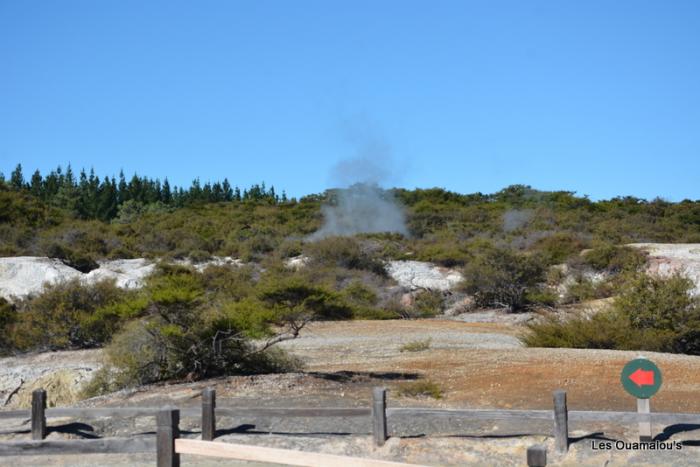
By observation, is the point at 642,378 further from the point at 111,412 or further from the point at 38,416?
the point at 38,416

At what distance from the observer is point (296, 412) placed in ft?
38.7

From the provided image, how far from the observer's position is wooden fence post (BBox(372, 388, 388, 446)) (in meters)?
11.3

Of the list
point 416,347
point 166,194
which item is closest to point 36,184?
point 166,194

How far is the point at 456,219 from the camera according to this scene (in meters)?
75.8

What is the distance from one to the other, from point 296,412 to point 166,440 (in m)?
4.89

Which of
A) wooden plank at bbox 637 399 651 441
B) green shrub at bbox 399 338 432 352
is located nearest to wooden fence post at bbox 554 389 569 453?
wooden plank at bbox 637 399 651 441

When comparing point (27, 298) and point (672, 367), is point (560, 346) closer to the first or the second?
point (672, 367)

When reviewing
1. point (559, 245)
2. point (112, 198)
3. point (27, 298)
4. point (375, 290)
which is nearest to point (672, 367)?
point (27, 298)

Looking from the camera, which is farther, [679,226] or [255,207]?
[255,207]

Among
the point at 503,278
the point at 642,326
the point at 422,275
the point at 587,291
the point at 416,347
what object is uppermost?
the point at 422,275

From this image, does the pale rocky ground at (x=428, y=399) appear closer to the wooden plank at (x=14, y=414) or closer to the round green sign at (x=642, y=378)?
the wooden plank at (x=14, y=414)

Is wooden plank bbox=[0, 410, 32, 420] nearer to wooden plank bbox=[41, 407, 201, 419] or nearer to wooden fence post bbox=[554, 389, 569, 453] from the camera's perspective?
wooden plank bbox=[41, 407, 201, 419]

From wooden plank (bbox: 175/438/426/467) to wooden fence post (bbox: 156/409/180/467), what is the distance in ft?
0.27

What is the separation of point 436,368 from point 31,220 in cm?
4948
